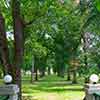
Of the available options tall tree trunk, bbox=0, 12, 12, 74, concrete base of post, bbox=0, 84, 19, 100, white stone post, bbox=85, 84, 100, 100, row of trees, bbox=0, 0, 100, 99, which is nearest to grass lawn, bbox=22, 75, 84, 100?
row of trees, bbox=0, 0, 100, 99

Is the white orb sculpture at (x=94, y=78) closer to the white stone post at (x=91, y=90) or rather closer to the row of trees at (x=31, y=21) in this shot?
the white stone post at (x=91, y=90)

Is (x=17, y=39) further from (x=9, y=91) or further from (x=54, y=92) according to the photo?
(x=54, y=92)

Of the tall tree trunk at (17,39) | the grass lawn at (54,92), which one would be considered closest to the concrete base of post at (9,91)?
the tall tree trunk at (17,39)

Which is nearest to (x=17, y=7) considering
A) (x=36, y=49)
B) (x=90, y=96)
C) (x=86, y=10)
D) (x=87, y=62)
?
(x=90, y=96)

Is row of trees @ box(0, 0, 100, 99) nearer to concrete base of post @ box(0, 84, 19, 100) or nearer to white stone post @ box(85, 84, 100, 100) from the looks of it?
white stone post @ box(85, 84, 100, 100)

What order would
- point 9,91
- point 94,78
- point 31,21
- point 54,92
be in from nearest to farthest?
point 9,91 → point 94,78 → point 31,21 → point 54,92

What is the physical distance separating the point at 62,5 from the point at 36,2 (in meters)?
1.91

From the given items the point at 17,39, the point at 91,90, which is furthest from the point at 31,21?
the point at 91,90

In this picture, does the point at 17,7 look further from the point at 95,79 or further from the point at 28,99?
the point at 28,99

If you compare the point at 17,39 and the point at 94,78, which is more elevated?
the point at 17,39

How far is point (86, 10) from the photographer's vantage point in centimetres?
1969

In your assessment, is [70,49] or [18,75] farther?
[70,49]

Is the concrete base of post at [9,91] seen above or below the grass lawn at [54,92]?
above

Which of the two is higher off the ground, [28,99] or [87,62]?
[87,62]
